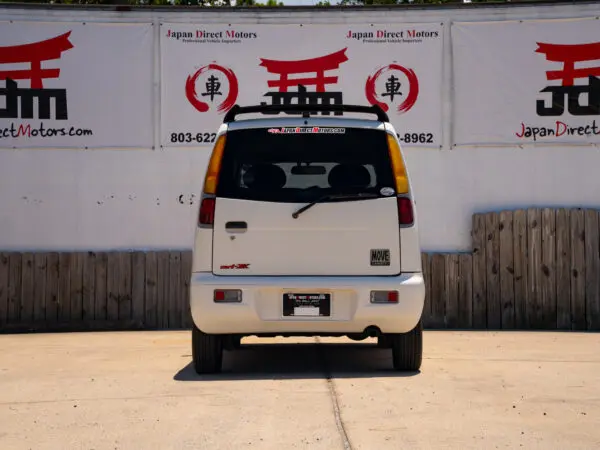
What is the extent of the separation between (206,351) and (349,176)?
5.88 feet

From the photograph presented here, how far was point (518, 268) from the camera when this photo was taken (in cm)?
1293

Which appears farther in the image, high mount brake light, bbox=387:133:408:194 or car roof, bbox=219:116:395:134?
car roof, bbox=219:116:395:134

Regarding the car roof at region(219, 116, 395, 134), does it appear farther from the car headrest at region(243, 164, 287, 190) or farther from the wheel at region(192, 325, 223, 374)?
the wheel at region(192, 325, 223, 374)

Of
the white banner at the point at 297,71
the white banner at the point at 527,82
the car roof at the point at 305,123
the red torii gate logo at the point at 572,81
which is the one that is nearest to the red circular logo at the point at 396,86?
the white banner at the point at 297,71

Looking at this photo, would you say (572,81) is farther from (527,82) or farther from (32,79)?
(32,79)

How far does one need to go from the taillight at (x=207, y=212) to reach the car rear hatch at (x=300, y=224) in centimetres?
4

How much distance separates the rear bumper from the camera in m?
7.83

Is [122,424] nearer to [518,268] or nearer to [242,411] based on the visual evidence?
[242,411]

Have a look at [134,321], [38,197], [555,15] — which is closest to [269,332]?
[134,321]

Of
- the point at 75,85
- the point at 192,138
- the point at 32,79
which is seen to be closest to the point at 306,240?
the point at 192,138

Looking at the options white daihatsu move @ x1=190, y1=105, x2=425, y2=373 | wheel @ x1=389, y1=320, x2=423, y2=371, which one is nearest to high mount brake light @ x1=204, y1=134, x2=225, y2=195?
white daihatsu move @ x1=190, y1=105, x2=425, y2=373

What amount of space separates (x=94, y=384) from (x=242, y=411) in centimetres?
180

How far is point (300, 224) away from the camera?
795 cm

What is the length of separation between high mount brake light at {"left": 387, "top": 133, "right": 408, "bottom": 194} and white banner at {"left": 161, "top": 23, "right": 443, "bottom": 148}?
206 inches
